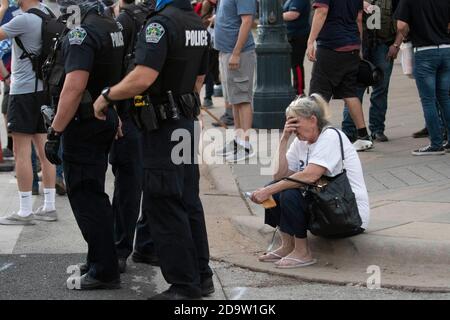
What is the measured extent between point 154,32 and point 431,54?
14.3ft

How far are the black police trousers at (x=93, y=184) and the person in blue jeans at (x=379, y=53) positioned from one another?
4361mm

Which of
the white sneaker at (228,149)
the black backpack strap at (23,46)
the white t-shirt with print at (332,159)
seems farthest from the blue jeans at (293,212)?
the white sneaker at (228,149)

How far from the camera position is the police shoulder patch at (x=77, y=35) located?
18.5 ft

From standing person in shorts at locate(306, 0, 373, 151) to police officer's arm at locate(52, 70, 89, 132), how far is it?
12.5 ft

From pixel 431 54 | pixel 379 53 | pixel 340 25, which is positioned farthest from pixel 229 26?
pixel 431 54

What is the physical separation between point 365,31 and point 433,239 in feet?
13.5

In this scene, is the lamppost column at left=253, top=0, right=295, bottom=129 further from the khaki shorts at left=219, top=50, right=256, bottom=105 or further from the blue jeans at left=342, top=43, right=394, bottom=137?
the blue jeans at left=342, top=43, right=394, bottom=137

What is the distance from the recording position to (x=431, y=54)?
353 inches

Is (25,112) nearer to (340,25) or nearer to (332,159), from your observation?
(332,159)

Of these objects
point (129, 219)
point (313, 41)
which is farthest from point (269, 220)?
point (313, 41)

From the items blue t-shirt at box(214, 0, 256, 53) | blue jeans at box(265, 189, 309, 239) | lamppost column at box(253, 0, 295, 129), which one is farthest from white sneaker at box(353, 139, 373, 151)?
blue jeans at box(265, 189, 309, 239)

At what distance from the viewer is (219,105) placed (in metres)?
13.7

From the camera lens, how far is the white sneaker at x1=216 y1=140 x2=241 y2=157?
32.0 feet

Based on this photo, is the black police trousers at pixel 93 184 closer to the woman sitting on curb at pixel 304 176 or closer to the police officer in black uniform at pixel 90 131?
the police officer in black uniform at pixel 90 131
